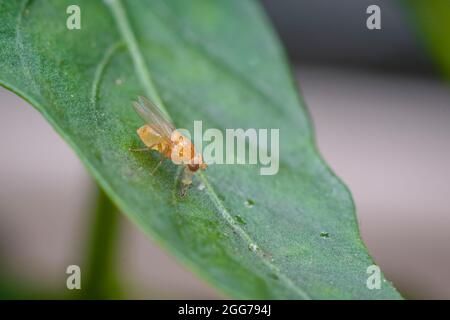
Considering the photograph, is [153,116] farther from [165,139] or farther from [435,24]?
[435,24]

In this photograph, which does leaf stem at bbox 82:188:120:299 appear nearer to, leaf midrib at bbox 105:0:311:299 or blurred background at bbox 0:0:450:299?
leaf midrib at bbox 105:0:311:299

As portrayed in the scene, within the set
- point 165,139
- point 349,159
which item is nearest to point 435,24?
→ point 165,139

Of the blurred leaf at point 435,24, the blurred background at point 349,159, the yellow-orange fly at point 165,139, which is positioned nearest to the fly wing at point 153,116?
the yellow-orange fly at point 165,139

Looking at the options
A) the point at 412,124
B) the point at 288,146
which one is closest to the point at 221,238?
the point at 288,146

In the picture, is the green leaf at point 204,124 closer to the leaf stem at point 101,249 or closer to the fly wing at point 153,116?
the fly wing at point 153,116

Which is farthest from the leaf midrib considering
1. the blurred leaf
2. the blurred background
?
the blurred background
